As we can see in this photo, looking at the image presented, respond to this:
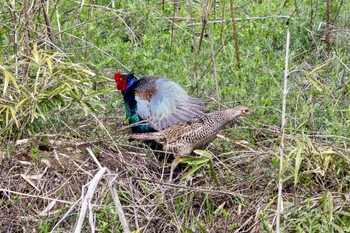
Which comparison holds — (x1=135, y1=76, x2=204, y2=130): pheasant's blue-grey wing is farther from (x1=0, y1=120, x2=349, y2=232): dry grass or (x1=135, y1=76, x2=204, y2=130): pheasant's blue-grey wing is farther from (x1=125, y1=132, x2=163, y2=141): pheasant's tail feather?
(x1=0, y1=120, x2=349, y2=232): dry grass

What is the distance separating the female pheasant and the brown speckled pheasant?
0.07 m

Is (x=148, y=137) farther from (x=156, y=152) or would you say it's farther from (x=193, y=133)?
(x=193, y=133)

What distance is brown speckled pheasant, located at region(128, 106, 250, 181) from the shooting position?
6348 millimetres

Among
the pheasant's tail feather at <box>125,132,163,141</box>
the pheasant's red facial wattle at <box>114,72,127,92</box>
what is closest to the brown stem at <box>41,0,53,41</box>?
the pheasant's red facial wattle at <box>114,72,127,92</box>

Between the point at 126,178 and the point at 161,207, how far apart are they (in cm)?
36

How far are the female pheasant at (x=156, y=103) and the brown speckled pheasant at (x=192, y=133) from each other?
0.21 ft

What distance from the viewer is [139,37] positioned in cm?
826

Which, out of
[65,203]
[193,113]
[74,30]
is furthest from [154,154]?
[74,30]

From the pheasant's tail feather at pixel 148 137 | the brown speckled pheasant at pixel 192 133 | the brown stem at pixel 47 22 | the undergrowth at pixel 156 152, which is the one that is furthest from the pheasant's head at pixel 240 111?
the brown stem at pixel 47 22

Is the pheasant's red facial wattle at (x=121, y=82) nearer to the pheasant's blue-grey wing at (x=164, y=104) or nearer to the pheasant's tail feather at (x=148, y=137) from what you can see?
the pheasant's blue-grey wing at (x=164, y=104)

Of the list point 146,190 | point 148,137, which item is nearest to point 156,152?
point 148,137

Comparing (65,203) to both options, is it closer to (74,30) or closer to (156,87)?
(156,87)

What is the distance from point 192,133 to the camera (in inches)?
251

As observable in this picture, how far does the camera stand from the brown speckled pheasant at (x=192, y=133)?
20.8 feet
